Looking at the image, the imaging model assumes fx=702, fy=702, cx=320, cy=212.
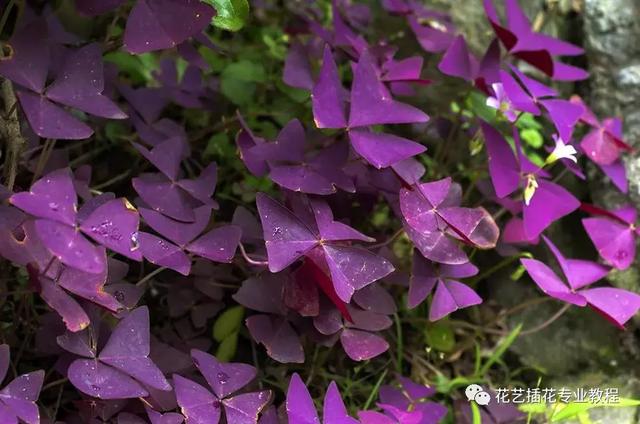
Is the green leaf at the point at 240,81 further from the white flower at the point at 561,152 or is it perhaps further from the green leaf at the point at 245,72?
the white flower at the point at 561,152

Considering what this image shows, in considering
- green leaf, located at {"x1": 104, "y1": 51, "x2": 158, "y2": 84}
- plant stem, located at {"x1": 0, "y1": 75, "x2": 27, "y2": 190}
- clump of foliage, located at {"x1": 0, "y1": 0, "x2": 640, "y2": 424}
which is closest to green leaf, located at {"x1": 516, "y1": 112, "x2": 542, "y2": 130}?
clump of foliage, located at {"x1": 0, "y1": 0, "x2": 640, "y2": 424}

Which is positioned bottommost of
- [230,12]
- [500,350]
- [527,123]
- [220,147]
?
[500,350]

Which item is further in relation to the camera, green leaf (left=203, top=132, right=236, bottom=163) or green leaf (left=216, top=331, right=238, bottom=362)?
green leaf (left=203, top=132, right=236, bottom=163)

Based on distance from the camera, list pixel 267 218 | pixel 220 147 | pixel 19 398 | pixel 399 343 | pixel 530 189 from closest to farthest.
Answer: pixel 19 398
pixel 267 218
pixel 530 189
pixel 399 343
pixel 220 147

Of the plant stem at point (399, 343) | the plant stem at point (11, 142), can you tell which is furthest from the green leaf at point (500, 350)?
the plant stem at point (11, 142)

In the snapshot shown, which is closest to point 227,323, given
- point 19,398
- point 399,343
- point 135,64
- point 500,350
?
point 399,343

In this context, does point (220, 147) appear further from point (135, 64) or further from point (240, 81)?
point (135, 64)

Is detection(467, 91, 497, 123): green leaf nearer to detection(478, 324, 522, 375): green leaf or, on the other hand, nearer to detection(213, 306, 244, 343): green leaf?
detection(478, 324, 522, 375): green leaf
